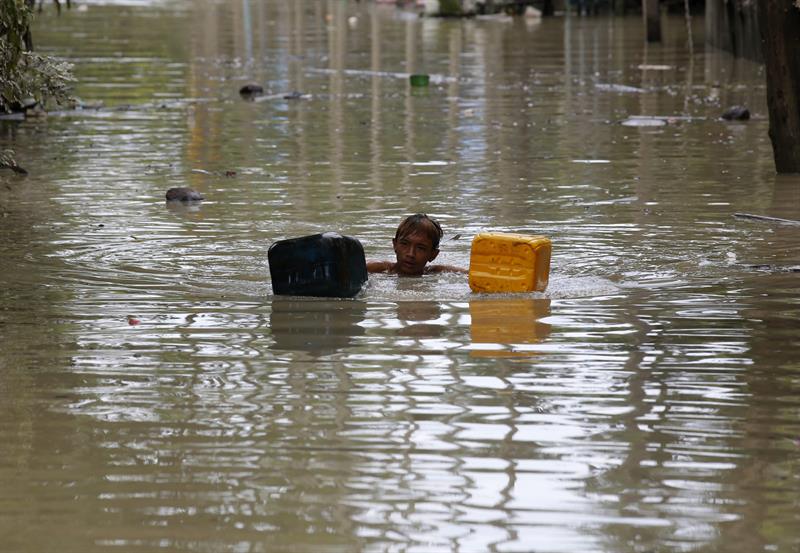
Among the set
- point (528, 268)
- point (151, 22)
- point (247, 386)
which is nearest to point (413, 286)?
point (528, 268)

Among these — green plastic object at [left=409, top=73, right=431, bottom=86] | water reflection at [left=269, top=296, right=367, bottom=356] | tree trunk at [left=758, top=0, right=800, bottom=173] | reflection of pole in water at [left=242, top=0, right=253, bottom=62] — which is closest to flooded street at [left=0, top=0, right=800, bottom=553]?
water reflection at [left=269, top=296, right=367, bottom=356]

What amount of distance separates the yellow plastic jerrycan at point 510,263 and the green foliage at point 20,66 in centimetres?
352

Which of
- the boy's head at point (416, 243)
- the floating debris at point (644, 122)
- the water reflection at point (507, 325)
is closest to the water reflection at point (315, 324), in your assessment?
the water reflection at point (507, 325)

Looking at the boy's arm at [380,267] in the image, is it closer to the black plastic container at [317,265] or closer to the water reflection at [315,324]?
the black plastic container at [317,265]

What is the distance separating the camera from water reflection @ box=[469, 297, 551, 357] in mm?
6770

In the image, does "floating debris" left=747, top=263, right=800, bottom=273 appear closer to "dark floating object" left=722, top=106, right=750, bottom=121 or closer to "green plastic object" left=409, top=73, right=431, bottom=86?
"dark floating object" left=722, top=106, right=750, bottom=121

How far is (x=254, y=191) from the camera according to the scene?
505 inches

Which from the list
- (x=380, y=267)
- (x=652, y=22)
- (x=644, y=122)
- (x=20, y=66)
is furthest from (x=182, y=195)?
(x=652, y=22)

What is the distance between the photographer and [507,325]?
7.36 m

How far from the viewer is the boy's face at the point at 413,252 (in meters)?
8.76

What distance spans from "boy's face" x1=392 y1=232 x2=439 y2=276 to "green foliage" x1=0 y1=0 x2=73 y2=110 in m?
2.92

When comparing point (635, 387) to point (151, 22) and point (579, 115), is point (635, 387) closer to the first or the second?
point (579, 115)

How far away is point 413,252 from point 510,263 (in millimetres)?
795

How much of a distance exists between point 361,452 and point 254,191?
783cm
